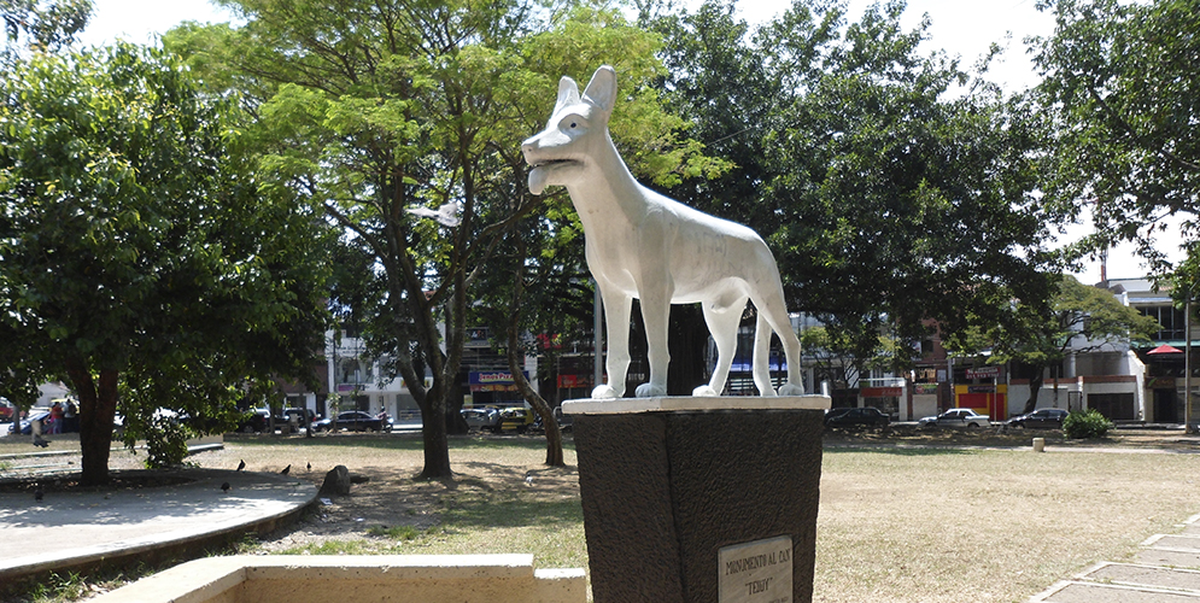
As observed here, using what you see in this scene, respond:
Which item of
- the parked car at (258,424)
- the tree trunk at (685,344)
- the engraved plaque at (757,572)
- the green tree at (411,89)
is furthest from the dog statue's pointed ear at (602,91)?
the parked car at (258,424)

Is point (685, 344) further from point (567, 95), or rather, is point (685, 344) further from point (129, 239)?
point (567, 95)

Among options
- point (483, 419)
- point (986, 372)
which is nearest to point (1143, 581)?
point (483, 419)

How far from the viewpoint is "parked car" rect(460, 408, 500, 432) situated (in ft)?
130

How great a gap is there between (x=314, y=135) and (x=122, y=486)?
18.6 ft

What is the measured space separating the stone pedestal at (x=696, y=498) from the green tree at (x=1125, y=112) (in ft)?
61.9

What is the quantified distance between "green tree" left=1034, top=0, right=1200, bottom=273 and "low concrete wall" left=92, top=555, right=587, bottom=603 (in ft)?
63.5

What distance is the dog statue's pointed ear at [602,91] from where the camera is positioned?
4.56 m

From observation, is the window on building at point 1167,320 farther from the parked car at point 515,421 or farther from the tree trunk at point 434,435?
the tree trunk at point 434,435

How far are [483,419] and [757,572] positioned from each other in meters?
38.5

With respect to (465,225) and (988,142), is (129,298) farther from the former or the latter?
(988,142)

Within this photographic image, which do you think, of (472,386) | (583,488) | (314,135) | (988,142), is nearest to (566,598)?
(583,488)

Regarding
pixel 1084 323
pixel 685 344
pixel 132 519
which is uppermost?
pixel 1084 323

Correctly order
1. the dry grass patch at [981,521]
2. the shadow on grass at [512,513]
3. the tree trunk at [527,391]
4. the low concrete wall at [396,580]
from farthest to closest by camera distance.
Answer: the tree trunk at [527,391], the shadow on grass at [512,513], the dry grass patch at [981,521], the low concrete wall at [396,580]

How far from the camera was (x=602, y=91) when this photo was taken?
15.0 feet
